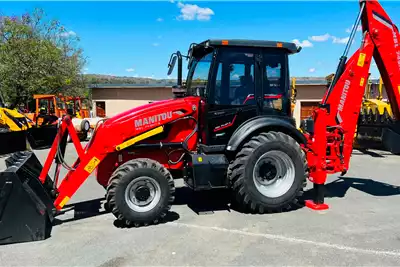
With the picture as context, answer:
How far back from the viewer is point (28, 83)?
71.4 feet

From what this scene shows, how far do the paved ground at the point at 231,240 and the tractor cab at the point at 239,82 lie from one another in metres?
1.43

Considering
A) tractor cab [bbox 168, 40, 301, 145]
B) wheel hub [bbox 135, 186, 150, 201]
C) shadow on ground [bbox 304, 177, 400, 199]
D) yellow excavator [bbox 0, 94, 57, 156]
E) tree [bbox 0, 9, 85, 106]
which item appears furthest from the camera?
tree [bbox 0, 9, 85, 106]

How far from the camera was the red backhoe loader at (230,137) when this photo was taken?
4.78 meters

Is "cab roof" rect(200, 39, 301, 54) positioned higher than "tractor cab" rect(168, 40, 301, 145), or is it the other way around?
"cab roof" rect(200, 39, 301, 54)

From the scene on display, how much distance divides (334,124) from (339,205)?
1.36m

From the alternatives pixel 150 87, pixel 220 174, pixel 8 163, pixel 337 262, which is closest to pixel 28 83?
pixel 150 87

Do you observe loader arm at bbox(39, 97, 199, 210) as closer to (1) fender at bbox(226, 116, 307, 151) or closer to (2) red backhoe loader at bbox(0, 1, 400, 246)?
(2) red backhoe loader at bbox(0, 1, 400, 246)

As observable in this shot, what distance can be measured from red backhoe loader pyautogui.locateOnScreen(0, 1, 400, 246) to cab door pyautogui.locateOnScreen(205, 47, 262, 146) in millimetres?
16

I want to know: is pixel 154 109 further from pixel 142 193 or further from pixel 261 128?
pixel 261 128

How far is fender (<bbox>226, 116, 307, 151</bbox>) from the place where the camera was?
5.14 m

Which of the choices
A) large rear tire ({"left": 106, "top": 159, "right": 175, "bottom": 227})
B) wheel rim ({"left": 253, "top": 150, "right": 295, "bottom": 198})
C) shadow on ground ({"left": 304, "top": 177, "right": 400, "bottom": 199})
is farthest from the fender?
shadow on ground ({"left": 304, "top": 177, "right": 400, "bottom": 199})

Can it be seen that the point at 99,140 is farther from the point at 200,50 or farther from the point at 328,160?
the point at 328,160

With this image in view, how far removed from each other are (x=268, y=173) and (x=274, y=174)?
4.6 inches

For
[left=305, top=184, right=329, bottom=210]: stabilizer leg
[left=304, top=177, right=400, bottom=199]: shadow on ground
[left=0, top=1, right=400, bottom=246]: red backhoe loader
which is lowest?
[left=304, top=177, right=400, bottom=199]: shadow on ground
